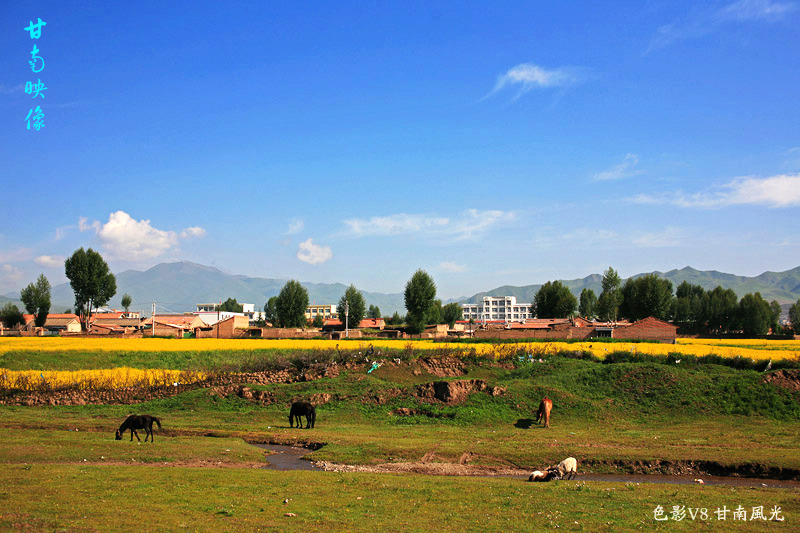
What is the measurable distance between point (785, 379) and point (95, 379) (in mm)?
44241

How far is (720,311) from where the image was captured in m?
155

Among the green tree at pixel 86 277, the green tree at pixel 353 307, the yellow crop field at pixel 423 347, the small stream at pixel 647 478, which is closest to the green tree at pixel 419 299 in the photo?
the green tree at pixel 353 307

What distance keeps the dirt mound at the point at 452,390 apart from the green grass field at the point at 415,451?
0.49m

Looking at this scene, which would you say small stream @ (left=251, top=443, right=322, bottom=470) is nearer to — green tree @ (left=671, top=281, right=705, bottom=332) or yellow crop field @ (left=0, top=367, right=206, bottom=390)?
yellow crop field @ (left=0, top=367, right=206, bottom=390)

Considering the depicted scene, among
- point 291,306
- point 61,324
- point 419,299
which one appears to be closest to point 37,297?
point 61,324

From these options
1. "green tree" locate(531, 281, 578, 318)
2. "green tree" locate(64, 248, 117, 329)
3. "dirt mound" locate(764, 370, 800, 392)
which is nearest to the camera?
"dirt mound" locate(764, 370, 800, 392)

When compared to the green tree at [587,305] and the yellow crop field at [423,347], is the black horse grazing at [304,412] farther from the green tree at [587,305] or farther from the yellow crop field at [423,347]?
the green tree at [587,305]

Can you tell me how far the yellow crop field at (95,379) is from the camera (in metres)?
37.5

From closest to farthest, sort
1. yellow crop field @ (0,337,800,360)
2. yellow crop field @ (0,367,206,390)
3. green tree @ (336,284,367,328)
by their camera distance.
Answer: yellow crop field @ (0,367,206,390), yellow crop field @ (0,337,800,360), green tree @ (336,284,367,328)

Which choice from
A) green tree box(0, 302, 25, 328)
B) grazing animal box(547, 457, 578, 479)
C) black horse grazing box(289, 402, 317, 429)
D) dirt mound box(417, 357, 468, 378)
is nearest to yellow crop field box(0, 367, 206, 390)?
black horse grazing box(289, 402, 317, 429)

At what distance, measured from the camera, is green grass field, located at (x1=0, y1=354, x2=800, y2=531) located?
13820 mm

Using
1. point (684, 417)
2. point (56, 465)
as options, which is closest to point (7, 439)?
point (56, 465)

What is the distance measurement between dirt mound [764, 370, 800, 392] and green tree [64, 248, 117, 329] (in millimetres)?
121493

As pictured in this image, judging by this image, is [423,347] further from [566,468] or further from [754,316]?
[754,316]
